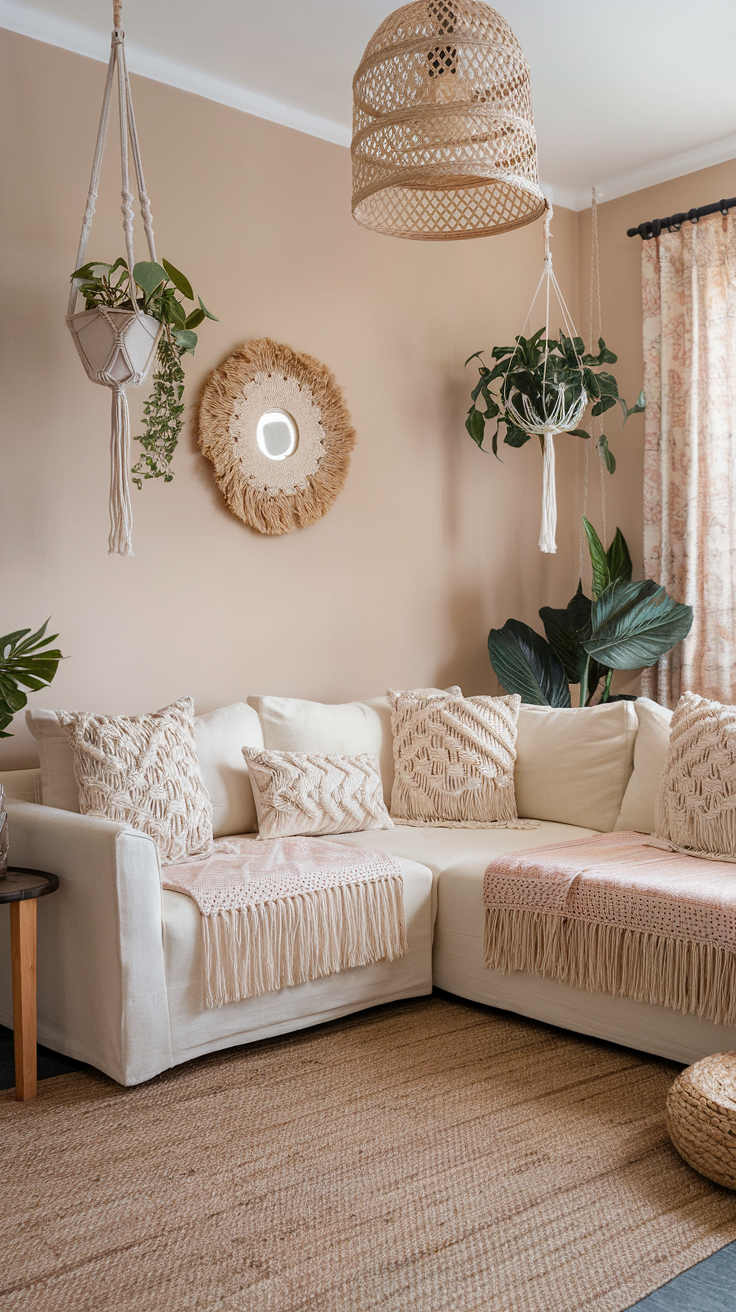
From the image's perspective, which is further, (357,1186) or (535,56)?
(535,56)

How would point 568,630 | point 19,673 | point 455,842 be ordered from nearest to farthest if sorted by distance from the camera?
point 19,673 < point 455,842 < point 568,630

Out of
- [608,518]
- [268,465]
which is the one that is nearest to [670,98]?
[608,518]

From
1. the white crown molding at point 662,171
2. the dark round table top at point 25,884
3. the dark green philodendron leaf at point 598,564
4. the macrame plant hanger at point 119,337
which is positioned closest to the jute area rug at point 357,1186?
the dark round table top at point 25,884

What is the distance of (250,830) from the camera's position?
3162 millimetres

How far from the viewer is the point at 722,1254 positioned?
1.62 metres

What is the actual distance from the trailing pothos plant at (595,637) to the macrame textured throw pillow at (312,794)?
3.02ft

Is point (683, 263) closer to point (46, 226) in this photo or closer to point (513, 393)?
point (513, 393)

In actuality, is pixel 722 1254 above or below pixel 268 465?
below

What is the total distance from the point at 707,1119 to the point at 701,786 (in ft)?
3.68

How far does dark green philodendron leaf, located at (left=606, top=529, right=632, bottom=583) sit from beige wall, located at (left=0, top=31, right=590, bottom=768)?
44 centimetres

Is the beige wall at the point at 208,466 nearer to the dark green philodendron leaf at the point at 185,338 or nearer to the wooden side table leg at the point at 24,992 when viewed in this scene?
the dark green philodendron leaf at the point at 185,338


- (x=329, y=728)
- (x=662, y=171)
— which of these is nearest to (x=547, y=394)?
(x=662, y=171)

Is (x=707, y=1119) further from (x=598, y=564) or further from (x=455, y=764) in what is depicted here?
(x=598, y=564)

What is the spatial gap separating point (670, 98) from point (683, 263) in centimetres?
61
